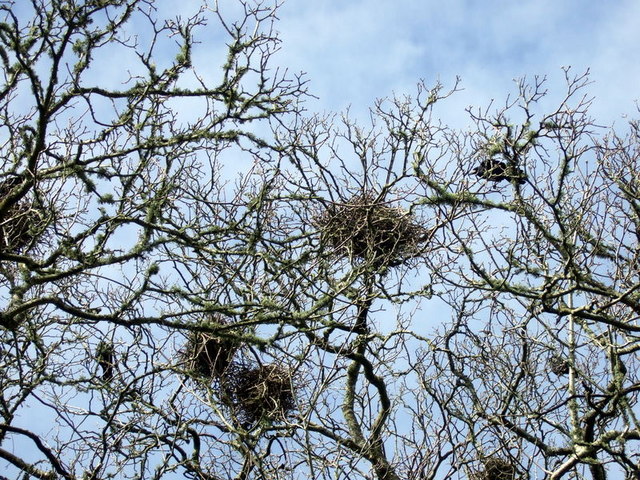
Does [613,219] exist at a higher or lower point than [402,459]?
higher

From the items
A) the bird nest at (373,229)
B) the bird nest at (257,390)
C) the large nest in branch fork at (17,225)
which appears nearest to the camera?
the large nest in branch fork at (17,225)

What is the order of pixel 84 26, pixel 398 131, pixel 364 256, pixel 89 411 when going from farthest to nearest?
pixel 398 131 → pixel 364 256 → pixel 89 411 → pixel 84 26

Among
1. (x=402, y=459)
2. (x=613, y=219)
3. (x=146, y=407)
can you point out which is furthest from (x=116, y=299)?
(x=613, y=219)

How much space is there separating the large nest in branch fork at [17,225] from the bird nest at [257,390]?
1.83 metres

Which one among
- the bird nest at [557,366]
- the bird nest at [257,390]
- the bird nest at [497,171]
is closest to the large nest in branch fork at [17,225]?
the bird nest at [257,390]

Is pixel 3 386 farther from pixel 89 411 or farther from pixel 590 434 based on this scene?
pixel 590 434

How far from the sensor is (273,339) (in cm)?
636

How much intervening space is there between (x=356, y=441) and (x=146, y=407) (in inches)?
71.8

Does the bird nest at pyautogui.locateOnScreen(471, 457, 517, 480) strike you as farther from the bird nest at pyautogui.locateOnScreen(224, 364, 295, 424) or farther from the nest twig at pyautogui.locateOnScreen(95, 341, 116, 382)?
the nest twig at pyautogui.locateOnScreen(95, 341, 116, 382)

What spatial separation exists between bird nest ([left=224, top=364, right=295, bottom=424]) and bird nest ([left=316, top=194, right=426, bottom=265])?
44.1 inches

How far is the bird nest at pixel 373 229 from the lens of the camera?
24.2 ft

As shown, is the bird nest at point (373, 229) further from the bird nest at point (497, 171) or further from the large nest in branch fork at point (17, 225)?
the large nest in branch fork at point (17, 225)

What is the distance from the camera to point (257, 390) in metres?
Result: 6.98

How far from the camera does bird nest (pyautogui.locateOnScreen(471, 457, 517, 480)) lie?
6.52 metres
